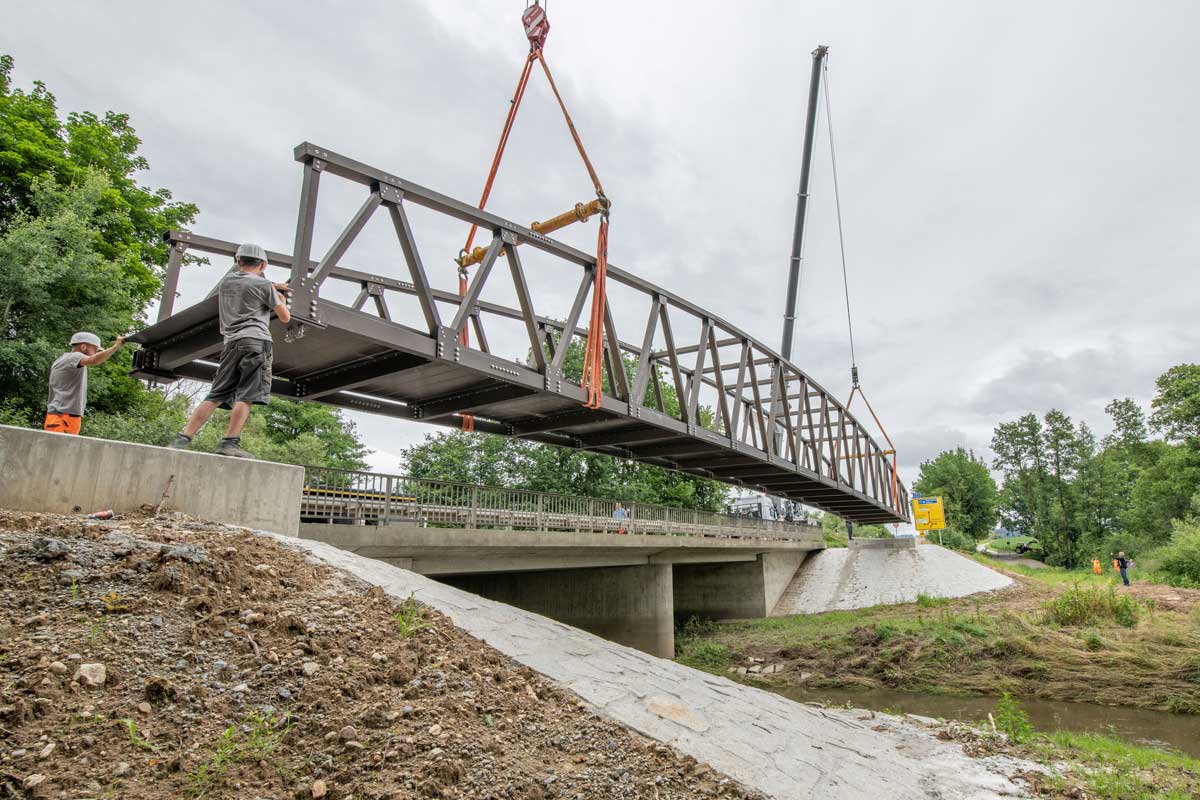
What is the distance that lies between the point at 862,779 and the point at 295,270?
8031mm

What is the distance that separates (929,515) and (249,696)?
45.7m

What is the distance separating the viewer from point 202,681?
11.1ft

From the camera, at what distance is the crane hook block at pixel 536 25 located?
1335cm

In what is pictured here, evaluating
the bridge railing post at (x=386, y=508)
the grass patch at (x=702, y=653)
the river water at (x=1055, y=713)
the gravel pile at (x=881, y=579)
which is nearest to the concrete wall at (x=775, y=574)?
the gravel pile at (x=881, y=579)

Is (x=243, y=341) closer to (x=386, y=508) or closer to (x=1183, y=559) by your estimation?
(x=386, y=508)

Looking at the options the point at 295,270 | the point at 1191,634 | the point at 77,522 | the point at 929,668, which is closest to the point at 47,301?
the point at 295,270

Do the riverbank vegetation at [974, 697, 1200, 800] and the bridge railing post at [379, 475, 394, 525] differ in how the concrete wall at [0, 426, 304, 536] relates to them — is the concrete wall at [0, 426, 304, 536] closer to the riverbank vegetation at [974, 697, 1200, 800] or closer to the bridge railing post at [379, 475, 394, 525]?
Result: the bridge railing post at [379, 475, 394, 525]

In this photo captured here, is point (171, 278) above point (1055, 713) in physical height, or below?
above

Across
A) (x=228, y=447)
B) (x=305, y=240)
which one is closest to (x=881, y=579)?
(x=305, y=240)

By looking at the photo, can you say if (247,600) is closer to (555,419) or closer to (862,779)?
(862,779)

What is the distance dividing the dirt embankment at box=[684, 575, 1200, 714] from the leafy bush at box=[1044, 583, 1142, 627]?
0.24m

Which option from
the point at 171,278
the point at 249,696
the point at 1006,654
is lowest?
the point at 1006,654

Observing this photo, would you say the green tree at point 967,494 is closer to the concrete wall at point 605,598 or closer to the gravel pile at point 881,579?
the gravel pile at point 881,579

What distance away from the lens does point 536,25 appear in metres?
13.4
